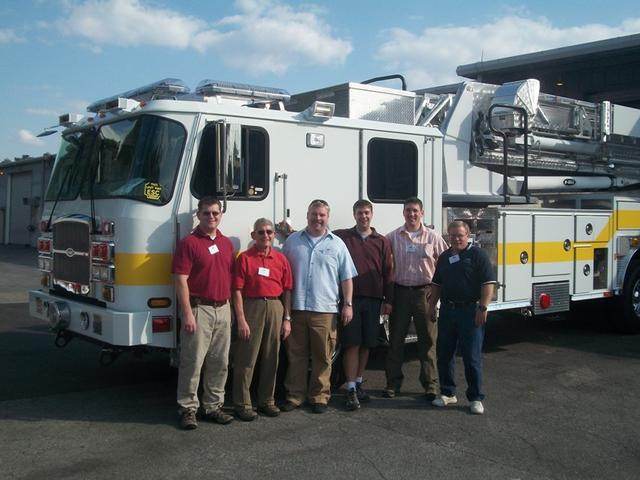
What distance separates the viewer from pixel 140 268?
18.7ft

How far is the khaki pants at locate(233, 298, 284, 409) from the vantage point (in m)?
5.91

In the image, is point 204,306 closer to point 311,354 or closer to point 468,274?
point 311,354

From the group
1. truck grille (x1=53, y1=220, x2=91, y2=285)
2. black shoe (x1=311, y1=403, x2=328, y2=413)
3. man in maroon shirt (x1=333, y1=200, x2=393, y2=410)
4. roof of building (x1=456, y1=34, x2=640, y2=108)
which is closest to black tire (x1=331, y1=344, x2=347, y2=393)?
man in maroon shirt (x1=333, y1=200, x2=393, y2=410)

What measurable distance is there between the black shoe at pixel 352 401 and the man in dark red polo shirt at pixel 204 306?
3.57 ft

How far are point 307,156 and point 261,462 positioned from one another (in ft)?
9.43

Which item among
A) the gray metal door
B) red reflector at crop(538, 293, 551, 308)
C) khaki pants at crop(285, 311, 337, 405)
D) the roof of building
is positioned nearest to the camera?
khaki pants at crop(285, 311, 337, 405)

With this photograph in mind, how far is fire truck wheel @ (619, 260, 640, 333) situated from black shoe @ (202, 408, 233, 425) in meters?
6.39

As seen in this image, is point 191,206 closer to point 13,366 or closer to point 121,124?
point 121,124

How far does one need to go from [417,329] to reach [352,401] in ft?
3.13

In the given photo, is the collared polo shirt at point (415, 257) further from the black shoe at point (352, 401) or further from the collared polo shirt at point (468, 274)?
the black shoe at point (352, 401)

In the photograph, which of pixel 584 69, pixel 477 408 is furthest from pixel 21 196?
pixel 477 408

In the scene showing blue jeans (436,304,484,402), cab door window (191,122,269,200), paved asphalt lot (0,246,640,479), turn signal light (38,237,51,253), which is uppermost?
cab door window (191,122,269,200)

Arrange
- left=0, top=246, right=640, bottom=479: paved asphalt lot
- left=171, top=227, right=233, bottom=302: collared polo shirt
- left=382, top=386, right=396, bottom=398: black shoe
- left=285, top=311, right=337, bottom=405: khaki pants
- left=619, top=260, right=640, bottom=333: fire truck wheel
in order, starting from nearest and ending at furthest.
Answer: left=0, top=246, right=640, bottom=479: paved asphalt lot
left=171, top=227, right=233, bottom=302: collared polo shirt
left=285, top=311, right=337, bottom=405: khaki pants
left=382, top=386, right=396, bottom=398: black shoe
left=619, top=260, right=640, bottom=333: fire truck wheel

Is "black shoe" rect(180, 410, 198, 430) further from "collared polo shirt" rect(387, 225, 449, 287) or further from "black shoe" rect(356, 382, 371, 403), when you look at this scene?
"collared polo shirt" rect(387, 225, 449, 287)
